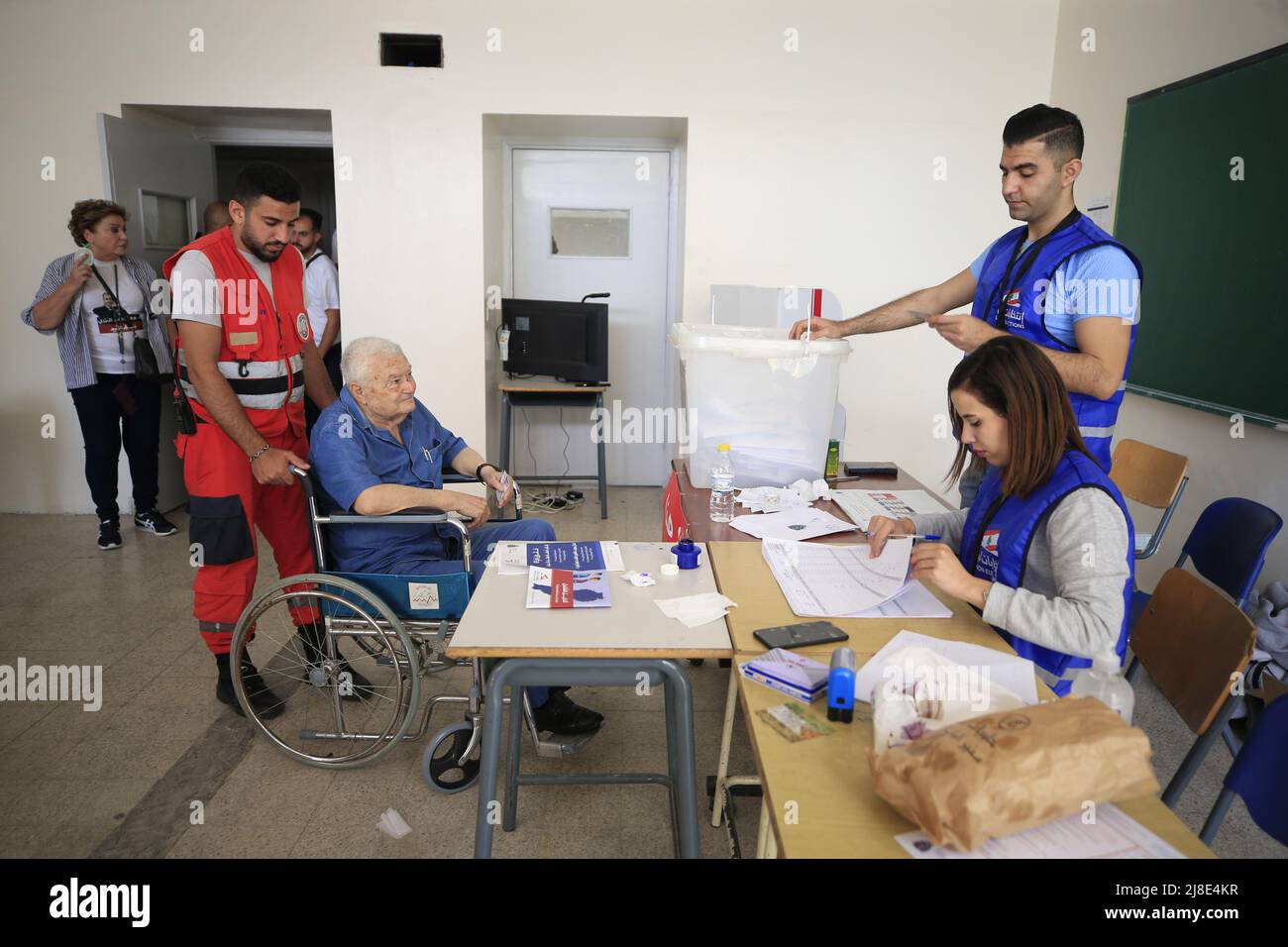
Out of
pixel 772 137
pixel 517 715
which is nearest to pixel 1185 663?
pixel 517 715

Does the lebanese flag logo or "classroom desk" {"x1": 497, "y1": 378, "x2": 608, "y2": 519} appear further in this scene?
"classroom desk" {"x1": 497, "y1": 378, "x2": 608, "y2": 519}

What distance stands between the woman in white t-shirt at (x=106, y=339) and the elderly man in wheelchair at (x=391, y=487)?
2.44 metres

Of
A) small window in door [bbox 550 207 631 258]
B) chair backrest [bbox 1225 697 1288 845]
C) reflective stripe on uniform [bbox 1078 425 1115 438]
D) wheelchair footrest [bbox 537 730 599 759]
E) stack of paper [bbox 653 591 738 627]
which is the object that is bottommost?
wheelchair footrest [bbox 537 730 599 759]

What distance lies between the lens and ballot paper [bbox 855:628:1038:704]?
1354 millimetres

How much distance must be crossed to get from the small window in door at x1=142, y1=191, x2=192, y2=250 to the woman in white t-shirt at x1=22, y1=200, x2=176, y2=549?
0.34 metres

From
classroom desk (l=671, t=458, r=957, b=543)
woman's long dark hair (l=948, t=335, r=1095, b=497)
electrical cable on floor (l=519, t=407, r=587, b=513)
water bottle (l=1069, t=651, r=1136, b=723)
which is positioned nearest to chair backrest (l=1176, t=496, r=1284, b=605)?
classroom desk (l=671, t=458, r=957, b=543)

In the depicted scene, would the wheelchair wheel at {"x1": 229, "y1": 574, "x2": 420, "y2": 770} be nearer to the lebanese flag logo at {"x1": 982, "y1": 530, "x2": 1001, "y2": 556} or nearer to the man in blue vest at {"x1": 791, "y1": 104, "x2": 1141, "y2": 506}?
the lebanese flag logo at {"x1": 982, "y1": 530, "x2": 1001, "y2": 556}

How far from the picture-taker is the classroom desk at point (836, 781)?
104 cm

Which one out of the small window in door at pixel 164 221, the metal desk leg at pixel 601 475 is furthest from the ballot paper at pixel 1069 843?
the small window in door at pixel 164 221

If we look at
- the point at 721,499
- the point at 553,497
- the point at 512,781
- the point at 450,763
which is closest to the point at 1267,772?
the point at 721,499

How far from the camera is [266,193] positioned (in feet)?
8.29

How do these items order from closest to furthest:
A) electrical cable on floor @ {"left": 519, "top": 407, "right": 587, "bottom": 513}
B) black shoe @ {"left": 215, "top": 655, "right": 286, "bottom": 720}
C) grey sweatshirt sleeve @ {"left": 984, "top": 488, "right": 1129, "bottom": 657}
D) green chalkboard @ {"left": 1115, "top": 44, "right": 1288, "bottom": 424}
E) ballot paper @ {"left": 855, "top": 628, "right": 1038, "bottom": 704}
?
ballot paper @ {"left": 855, "top": 628, "right": 1038, "bottom": 704} → grey sweatshirt sleeve @ {"left": 984, "top": 488, "right": 1129, "bottom": 657} → black shoe @ {"left": 215, "top": 655, "right": 286, "bottom": 720} → green chalkboard @ {"left": 1115, "top": 44, "right": 1288, "bottom": 424} → electrical cable on floor @ {"left": 519, "top": 407, "right": 587, "bottom": 513}

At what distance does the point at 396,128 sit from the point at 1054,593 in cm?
408

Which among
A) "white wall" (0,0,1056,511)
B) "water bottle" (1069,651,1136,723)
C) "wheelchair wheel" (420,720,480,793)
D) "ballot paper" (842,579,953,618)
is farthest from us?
"white wall" (0,0,1056,511)
